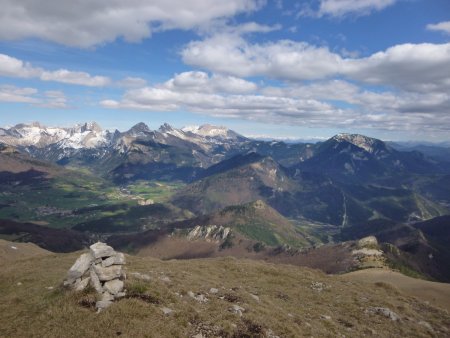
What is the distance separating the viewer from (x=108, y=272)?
4106 centimetres

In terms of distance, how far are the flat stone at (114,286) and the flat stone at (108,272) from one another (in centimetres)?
47

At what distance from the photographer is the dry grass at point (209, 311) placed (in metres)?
34.1

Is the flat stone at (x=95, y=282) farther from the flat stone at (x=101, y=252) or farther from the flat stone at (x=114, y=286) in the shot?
the flat stone at (x=101, y=252)

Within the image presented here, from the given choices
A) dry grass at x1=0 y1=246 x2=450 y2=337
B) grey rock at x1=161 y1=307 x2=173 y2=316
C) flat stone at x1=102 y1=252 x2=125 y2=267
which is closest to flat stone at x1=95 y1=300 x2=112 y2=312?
dry grass at x1=0 y1=246 x2=450 y2=337

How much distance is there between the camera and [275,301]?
54.7 meters

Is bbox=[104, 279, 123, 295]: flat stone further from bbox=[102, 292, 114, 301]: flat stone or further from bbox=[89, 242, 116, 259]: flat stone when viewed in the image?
bbox=[89, 242, 116, 259]: flat stone

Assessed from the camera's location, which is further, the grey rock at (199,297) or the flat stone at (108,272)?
the grey rock at (199,297)

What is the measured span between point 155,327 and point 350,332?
25.6 m

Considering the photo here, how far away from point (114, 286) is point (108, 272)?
5.79ft

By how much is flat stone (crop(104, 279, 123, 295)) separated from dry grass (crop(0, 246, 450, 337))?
1.07 m

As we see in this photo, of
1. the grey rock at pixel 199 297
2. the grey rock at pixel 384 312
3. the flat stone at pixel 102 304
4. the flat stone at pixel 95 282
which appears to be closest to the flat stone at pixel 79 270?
the flat stone at pixel 95 282

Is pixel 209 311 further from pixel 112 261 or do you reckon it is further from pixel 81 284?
pixel 81 284

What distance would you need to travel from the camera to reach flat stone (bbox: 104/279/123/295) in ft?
130

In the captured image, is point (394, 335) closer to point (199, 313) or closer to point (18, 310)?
point (199, 313)
